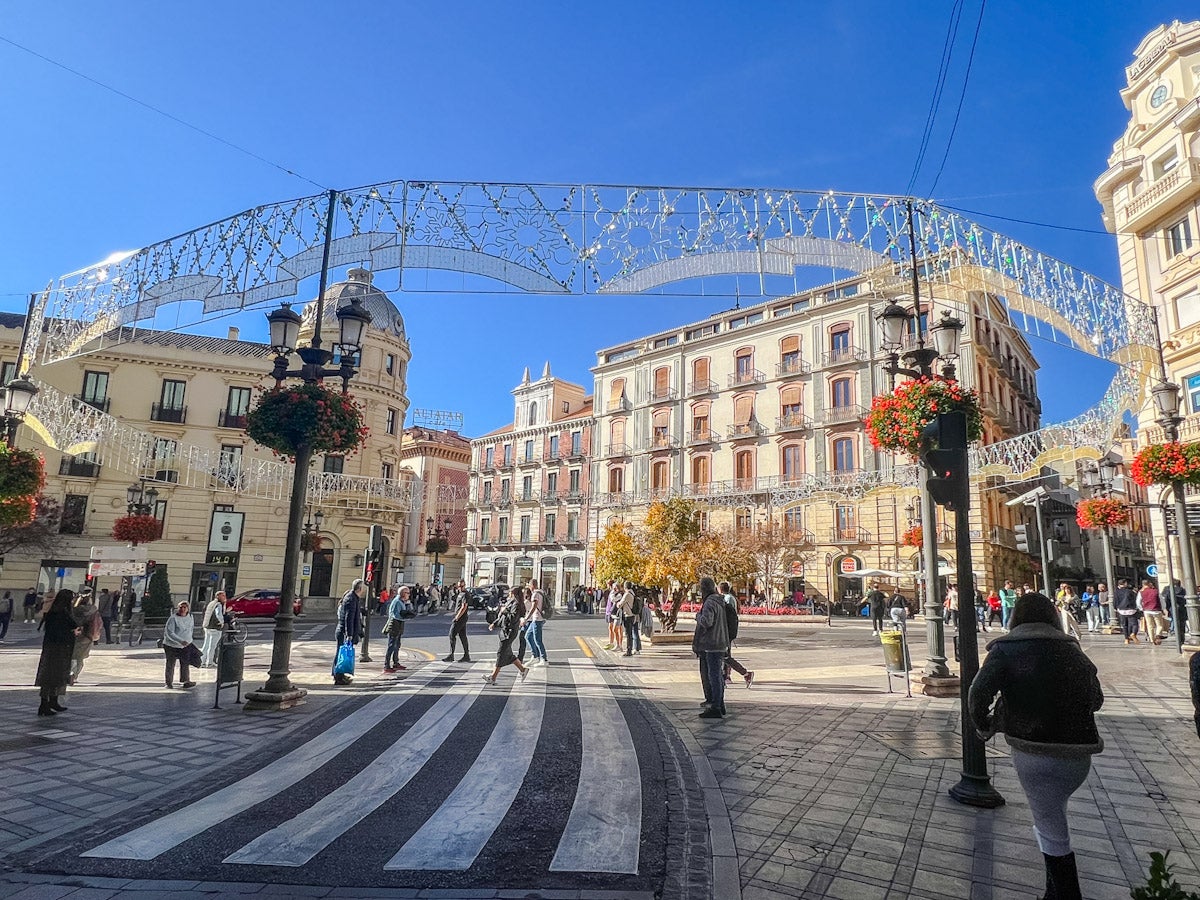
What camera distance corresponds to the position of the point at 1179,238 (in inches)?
881

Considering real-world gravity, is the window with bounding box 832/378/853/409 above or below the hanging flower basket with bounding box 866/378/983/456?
above

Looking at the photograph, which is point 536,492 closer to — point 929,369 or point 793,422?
point 793,422

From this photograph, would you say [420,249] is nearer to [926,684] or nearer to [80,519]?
[926,684]

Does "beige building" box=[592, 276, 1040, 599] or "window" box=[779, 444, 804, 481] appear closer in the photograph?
"beige building" box=[592, 276, 1040, 599]

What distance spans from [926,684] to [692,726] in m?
3.91

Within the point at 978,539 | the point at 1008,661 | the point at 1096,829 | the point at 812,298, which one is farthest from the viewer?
the point at 812,298

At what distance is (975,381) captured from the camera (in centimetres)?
3472

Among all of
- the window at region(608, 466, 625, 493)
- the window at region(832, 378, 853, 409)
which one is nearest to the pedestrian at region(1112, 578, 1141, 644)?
the window at region(832, 378, 853, 409)

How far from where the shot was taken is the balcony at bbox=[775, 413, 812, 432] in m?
39.6

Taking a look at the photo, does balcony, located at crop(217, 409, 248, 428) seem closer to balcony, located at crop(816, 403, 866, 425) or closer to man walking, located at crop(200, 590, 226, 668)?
man walking, located at crop(200, 590, 226, 668)

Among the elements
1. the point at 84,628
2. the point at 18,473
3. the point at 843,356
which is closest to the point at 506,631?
the point at 84,628

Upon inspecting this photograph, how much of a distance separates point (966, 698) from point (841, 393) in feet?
117

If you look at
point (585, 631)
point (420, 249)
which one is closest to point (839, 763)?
point (420, 249)

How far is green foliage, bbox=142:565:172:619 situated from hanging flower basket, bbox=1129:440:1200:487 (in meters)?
24.8
